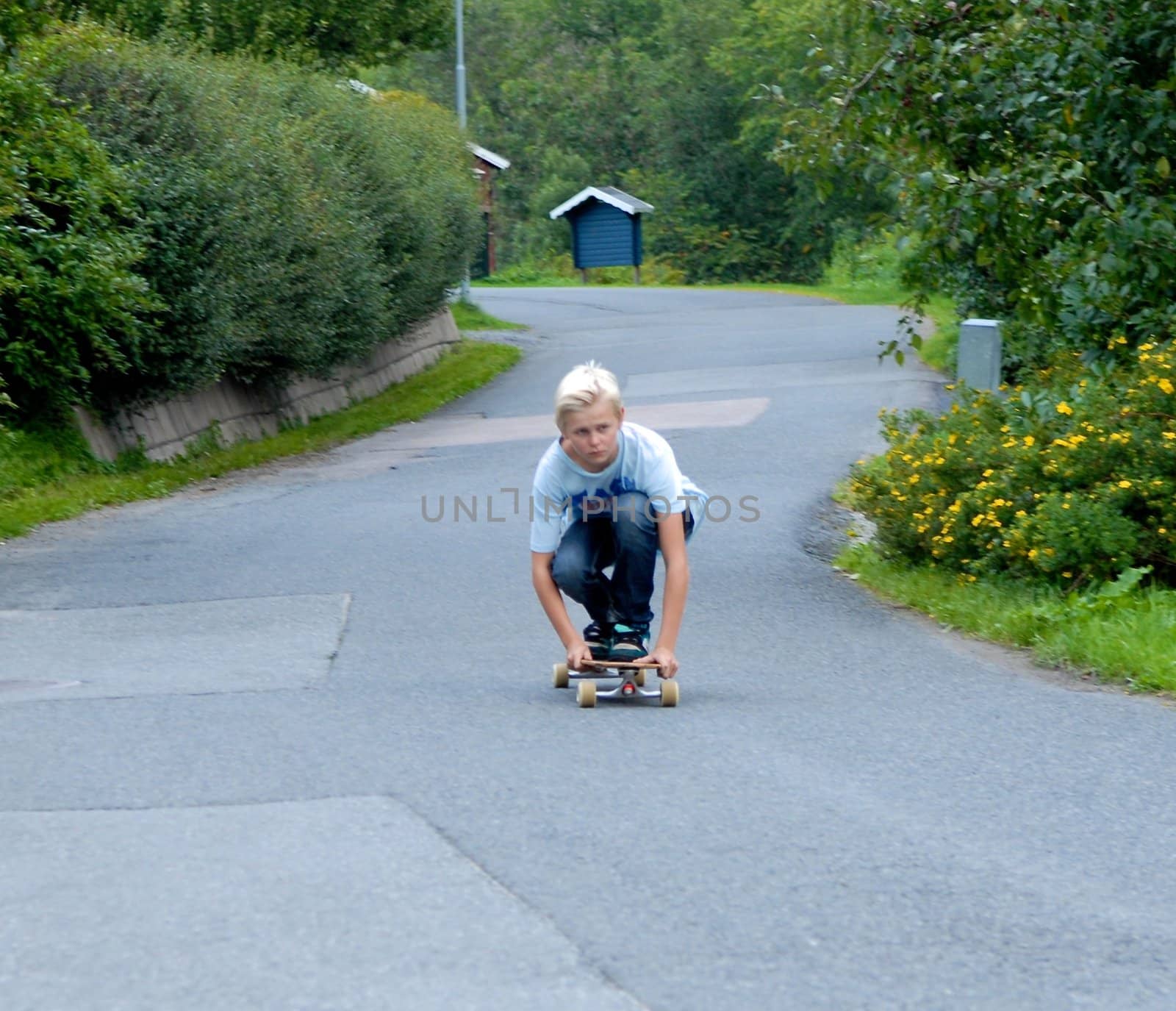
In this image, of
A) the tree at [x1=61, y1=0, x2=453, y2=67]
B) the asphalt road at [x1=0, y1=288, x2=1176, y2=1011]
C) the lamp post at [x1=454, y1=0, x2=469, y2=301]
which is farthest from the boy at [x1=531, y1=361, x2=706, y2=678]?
the lamp post at [x1=454, y1=0, x2=469, y2=301]

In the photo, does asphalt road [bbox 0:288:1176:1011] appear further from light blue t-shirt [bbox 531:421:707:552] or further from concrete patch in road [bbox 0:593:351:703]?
light blue t-shirt [bbox 531:421:707:552]

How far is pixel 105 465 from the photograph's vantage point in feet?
48.9

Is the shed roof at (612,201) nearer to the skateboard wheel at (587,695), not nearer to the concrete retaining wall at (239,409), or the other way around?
the concrete retaining wall at (239,409)

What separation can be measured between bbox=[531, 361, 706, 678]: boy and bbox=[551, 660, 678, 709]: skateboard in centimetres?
7

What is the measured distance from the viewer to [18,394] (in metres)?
14.5

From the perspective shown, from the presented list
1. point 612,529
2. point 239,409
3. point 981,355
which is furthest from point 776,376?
point 612,529

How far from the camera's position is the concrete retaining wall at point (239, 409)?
1546 cm

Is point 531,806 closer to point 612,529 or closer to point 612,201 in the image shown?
point 612,529

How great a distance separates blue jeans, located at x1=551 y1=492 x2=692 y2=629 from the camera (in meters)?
6.52

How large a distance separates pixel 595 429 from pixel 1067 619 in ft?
9.48

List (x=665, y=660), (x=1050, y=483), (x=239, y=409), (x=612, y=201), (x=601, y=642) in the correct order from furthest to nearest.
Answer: (x=612, y=201) → (x=239, y=409) → (x=1050, y=483) → (x=601, y=642) → (x=665, y=660)

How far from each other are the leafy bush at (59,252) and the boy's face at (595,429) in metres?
7.59

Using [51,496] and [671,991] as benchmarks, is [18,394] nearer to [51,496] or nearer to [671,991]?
[51,496]

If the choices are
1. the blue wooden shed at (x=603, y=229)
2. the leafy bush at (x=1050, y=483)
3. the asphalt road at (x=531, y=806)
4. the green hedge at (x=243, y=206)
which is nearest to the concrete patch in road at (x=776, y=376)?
the green hedge at (x=243, y=206)
